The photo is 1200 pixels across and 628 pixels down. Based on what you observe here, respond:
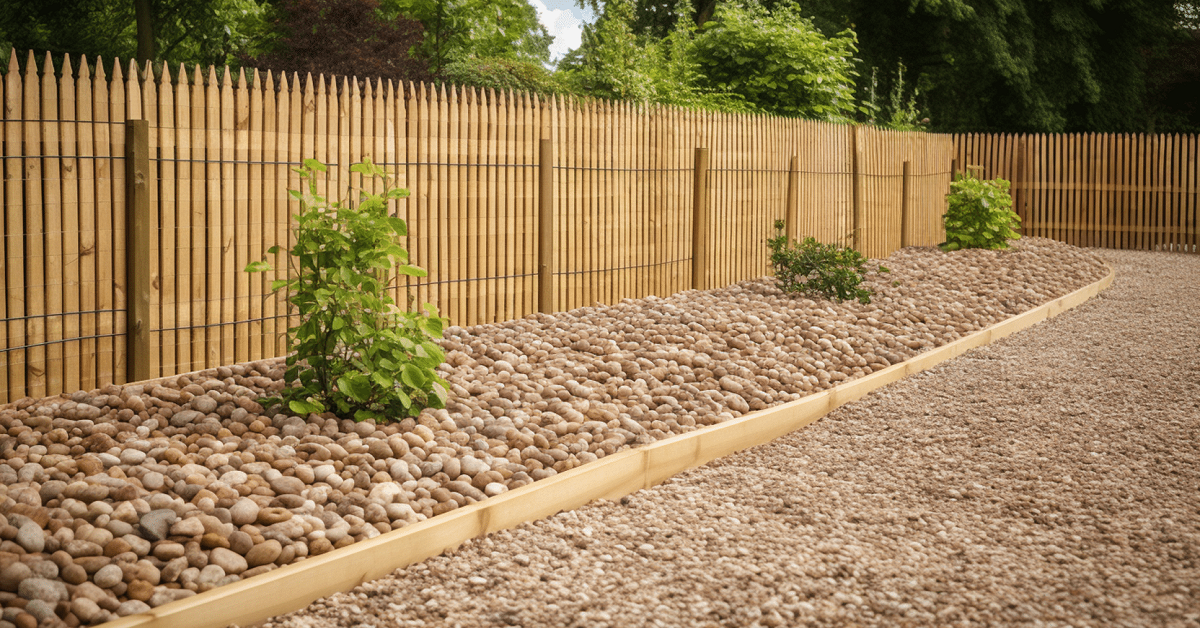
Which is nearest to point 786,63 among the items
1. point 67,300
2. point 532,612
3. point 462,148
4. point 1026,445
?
point 462,148

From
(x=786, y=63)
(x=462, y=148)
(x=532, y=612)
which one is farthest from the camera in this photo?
(x=786, y=63)

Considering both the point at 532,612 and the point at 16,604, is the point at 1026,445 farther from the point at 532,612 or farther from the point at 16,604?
the point at 16,604

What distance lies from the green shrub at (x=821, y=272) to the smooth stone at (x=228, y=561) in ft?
21.6

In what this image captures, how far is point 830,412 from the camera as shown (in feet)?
20.7

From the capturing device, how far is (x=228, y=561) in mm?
3418

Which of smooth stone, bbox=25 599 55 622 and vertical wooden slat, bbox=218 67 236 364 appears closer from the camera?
smooth stone, bbox=25 599 55 622

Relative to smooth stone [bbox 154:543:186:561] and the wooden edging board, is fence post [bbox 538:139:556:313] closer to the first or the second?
the wooden edging board

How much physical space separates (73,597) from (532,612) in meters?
1.47

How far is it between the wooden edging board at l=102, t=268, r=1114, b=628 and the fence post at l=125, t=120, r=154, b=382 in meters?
2.49

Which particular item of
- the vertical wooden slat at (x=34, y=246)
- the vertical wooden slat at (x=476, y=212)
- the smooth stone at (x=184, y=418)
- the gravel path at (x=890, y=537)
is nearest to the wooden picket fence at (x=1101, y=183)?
the gravel path at (x=890, y=537)

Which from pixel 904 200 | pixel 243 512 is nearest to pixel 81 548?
pixel 243 512

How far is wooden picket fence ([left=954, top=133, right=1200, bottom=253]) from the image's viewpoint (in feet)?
56.6

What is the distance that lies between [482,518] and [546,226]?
3924 mm

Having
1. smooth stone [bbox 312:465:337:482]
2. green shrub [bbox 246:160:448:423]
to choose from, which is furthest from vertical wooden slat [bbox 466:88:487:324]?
smooth stone [bbox 312:465:337:482]
